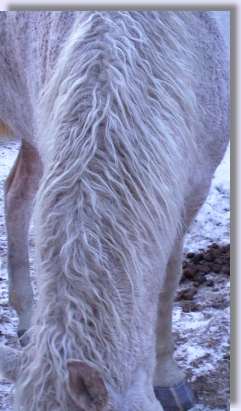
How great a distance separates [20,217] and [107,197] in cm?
87

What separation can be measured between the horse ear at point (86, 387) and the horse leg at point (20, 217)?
35.7 inches

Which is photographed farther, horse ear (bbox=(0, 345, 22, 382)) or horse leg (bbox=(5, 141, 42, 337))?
horse leg (bbox=(5, 141, 42, 337))

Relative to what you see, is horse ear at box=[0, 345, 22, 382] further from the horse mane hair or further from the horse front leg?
the horse front leg

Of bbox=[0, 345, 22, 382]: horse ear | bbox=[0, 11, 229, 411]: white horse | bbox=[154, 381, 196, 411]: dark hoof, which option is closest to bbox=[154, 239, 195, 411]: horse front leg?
bbox=[154, 381, 196, 411]: dark hoof

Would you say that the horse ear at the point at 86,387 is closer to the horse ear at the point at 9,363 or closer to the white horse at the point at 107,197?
the white horse at the point at 107,197

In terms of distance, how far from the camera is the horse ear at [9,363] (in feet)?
2.61

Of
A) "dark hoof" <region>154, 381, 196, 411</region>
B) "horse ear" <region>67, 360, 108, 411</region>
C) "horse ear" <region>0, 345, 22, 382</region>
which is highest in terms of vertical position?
"horse ear" <region>0, 345, 22, 382</region>

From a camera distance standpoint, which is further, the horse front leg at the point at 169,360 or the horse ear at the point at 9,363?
the horse front leg at the point at 169,360

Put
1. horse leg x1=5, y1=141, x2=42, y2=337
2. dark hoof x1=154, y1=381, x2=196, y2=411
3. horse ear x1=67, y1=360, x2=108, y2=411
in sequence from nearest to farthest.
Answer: horse ear x1=67, y1=360, x2=108, y2=411 < dark hoof x1=154, y1=381, x2=196, y2=411 < horse leg x1=5, y1=141, x2=42, y2=337

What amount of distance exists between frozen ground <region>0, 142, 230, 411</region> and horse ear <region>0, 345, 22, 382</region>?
0.45 m

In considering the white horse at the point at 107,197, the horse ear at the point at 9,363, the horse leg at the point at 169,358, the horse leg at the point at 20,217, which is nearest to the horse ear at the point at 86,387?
the white horse at the point at 107,197

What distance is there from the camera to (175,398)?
1327mm

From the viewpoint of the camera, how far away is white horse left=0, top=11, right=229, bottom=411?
0.75 m

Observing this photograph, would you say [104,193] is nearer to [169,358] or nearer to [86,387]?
[86,387]
